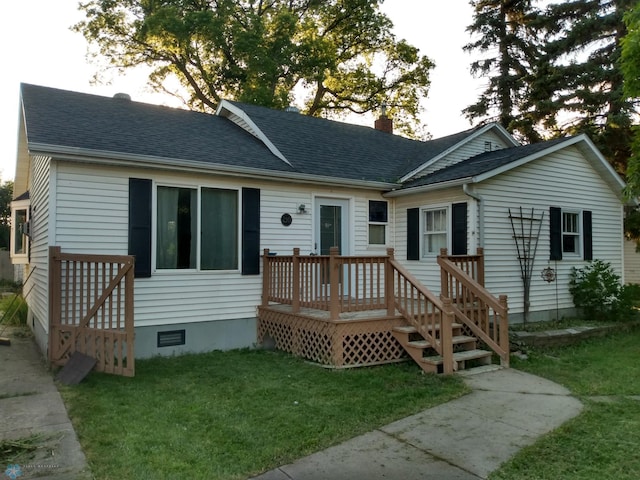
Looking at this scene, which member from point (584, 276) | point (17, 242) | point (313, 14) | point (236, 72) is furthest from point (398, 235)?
point (313, 14)

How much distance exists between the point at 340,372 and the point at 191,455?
2.74 meters

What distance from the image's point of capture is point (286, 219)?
7.83m

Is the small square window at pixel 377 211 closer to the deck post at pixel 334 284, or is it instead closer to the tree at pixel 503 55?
the deck post at pixel 334 284

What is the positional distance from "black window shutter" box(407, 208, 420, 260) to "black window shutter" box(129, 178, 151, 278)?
192 inches

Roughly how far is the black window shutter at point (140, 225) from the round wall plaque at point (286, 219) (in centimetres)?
220

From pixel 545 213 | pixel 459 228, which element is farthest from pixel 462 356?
pixel 545 213

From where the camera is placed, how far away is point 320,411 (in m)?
4.42

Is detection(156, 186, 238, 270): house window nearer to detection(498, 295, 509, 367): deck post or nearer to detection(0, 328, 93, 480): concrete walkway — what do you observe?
detection(0, 328, 93, 480): concrete walkway

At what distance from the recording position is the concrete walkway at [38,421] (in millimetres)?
3191

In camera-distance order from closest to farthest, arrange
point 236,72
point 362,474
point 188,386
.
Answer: point 362,474 → point 188,386 → point 236,72

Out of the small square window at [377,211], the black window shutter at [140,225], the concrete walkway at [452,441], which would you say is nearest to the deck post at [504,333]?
the concrete walkway at [452,441]

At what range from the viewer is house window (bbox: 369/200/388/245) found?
896 centimetres

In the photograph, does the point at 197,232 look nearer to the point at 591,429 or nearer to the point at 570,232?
the point at 591,429

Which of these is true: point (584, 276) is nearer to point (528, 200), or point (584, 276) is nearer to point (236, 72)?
point (528, 200)
